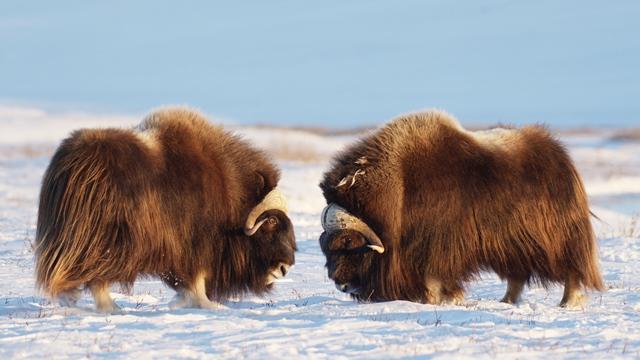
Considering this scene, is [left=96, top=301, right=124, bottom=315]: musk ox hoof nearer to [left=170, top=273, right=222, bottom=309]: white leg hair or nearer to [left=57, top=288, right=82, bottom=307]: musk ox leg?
[left=57, top=288, right=82, bottom=307]: musk ox leg

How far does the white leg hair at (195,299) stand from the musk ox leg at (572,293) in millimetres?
1874

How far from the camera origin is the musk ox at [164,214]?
5434 mm

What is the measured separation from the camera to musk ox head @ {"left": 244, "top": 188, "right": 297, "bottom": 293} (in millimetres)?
6102

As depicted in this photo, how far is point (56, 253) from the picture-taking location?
A: 17.7ft

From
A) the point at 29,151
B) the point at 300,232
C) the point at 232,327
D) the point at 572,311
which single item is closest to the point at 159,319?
the point at 232,327

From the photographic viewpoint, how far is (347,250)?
238 inches

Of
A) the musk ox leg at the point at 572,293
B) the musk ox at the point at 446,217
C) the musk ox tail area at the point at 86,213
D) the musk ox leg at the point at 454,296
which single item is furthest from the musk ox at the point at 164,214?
the musk ox leg at the point at 572,293

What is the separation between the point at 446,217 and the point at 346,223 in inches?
20.5

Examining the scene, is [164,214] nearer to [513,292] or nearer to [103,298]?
[103,298]

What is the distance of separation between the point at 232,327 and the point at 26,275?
2.95 m

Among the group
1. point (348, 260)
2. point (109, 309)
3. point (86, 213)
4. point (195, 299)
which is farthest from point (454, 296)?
point (86, 213)

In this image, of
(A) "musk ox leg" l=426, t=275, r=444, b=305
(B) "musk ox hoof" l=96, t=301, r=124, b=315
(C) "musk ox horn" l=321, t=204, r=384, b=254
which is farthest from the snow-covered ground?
(C) "musk ox horn" l=321, t=204, r=384, b=254

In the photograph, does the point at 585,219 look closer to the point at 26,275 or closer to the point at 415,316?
the point at 415,316

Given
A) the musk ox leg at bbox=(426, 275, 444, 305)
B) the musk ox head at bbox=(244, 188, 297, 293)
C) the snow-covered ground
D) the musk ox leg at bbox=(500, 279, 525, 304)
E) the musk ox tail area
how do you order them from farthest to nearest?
the musk ox leg at bbox=(500, 279, 525, 304), the musk ox head at bbox=(244, 188, 297, 293), the musk ox leg at bbox=(426, 275, 444, 305), the musk ox tail area, the snow-covered ground
